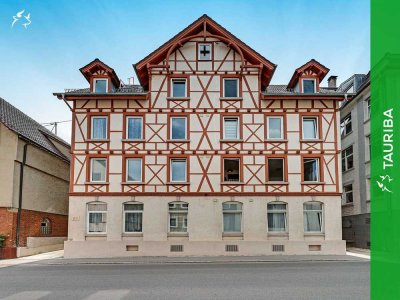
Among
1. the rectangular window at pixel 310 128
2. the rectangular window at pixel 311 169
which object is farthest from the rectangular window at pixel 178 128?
the rectangular window at pixel 311 169

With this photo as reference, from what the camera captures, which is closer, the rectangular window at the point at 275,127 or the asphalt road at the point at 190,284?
the asphalt road at the point at 190,284

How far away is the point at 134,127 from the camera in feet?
85.0

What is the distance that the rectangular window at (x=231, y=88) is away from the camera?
2625 centimetres

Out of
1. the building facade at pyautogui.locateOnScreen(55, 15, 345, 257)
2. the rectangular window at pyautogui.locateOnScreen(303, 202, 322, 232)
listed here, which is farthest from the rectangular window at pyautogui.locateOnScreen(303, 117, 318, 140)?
the rectangular window at pyautogui.locateOnScreen(303, 202, 322, 232)

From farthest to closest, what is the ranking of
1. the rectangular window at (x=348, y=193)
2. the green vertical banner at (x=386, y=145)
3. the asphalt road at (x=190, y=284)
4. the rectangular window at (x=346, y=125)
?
1. the rectangular window at (x=346, y=125)
2. the rectangular window at (x=348, y=193)
3. the green vertical banner at (x=386, y=145)
4. the asphalt road at (x=190, y=284)

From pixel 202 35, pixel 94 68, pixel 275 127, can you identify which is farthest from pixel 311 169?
pixel 94 68

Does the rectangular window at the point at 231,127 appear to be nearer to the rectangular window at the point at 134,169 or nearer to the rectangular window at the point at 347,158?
the rectangular window at the point at 134,169

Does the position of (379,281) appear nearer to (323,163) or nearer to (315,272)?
(315,272)

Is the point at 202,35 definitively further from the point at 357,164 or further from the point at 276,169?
the point at 357,164

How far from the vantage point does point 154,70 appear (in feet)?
86.1

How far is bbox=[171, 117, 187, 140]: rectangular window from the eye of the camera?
25.8 metres

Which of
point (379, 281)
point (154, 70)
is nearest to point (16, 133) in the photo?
point (154, 70)

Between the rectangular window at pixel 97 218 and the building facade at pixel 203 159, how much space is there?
6cm

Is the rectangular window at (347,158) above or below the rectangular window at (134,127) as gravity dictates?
below
